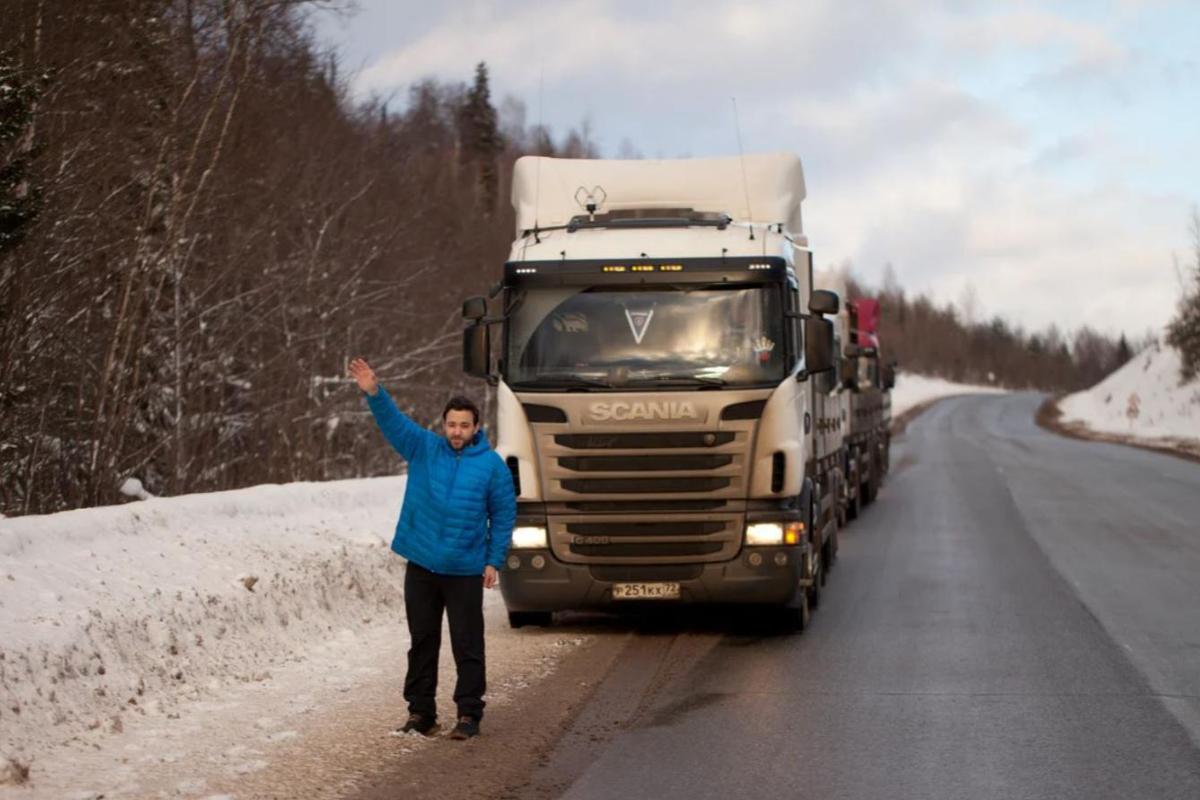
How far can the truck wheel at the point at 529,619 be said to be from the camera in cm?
1290

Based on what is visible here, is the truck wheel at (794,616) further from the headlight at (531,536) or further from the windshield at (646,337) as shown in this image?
the headlight at (531,536)

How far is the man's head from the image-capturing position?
862cm

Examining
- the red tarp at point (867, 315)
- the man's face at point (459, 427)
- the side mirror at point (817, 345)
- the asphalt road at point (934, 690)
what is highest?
the red tarp at point (867, 315)

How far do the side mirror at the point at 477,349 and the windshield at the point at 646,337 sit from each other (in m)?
0.18

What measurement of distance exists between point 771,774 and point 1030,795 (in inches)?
46.9

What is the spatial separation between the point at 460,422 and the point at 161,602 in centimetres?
286

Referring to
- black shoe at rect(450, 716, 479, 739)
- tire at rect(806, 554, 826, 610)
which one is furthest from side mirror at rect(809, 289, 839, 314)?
black shoe at rect(450, 716, 479, 739)

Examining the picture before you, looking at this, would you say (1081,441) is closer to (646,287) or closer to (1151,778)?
(646,287)

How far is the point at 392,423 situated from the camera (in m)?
8.60

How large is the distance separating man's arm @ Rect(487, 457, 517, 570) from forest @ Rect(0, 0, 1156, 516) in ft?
25.0

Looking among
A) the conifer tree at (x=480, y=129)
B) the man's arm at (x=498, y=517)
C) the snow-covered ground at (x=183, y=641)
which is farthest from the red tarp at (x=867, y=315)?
the conifer tree at (x=480, y=129)

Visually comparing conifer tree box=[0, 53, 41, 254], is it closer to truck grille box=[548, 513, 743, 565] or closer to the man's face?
truck grille box=[548, 513, 743, 565]

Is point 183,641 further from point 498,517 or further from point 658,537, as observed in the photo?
point 658,537

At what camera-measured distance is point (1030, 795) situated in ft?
22.9
